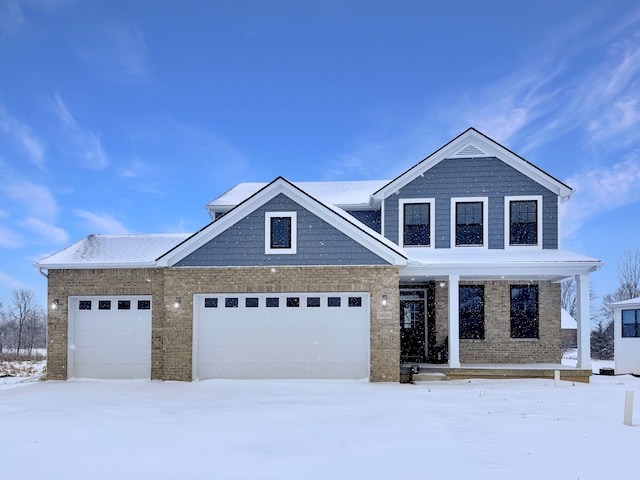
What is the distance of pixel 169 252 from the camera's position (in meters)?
13.7

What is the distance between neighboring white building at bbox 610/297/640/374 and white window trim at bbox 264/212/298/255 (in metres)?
14.6

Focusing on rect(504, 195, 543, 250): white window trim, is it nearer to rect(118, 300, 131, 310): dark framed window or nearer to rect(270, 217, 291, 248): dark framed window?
rect(270, 217, 291, 248): dark framed window

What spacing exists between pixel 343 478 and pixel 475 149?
41.5 ft

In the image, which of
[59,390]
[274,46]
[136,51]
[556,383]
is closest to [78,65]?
[136,51]

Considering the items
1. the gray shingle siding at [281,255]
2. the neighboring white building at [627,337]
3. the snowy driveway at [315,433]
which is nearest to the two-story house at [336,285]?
the gray shingle siding at [281,255]

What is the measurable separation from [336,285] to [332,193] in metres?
5.58

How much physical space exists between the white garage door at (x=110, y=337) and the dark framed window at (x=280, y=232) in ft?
Result: 13.6

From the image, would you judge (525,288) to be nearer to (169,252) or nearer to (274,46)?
(169,252)

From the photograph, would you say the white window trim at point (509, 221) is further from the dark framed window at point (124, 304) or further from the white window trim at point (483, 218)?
the dark framed window at point (124, 304)

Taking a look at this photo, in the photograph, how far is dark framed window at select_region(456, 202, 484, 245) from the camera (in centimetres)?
1573

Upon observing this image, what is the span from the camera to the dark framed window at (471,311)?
1609 centimetres

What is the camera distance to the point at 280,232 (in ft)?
45.2

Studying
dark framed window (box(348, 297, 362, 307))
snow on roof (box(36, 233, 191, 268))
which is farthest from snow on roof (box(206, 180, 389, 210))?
dark framed window (box(348, 297, 362, 307))

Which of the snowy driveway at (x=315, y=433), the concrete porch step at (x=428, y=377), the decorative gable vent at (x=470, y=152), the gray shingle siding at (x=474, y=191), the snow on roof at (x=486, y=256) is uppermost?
the decorative gable vent at (x=470, y=152)
